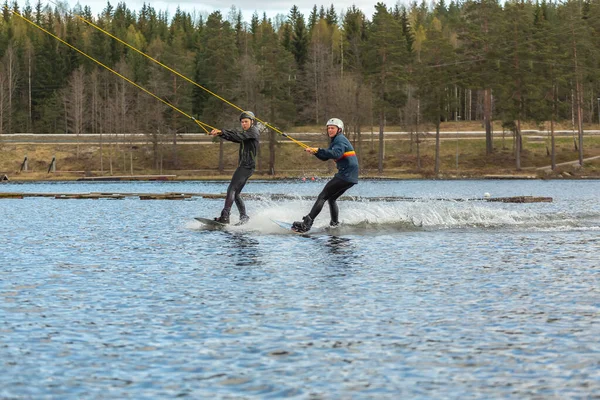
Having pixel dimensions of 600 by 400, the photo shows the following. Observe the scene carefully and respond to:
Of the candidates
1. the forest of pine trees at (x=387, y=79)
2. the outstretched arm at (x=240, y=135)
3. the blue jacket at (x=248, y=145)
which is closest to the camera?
the outstretched arm at (x=240, y=135)

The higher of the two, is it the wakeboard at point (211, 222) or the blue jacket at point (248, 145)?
the blue jacket at point (248, 145)

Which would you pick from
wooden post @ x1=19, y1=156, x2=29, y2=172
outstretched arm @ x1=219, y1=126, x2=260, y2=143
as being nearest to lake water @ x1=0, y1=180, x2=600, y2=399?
outstretched arm @ x1=219, y1=126, x2=260, y2=143

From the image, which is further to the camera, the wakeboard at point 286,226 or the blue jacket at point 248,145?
the blue jacket at point 248,145

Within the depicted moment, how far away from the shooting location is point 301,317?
1238cm

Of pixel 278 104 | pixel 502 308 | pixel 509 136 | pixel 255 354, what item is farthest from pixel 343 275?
pixel 509 136

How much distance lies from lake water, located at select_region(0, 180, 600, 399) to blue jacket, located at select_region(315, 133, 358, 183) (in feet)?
5.68

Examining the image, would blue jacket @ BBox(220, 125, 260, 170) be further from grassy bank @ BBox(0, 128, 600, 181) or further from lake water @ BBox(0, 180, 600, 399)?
grassy bank @ BBox(0, 128, 600, 181)

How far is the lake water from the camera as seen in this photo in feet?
29.9

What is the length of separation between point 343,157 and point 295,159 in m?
81.1

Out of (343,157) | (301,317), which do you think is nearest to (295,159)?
(343,157)

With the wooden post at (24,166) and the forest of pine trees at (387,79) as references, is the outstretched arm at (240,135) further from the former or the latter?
the wooden post at (24,166)

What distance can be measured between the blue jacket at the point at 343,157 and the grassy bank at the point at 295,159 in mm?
64864

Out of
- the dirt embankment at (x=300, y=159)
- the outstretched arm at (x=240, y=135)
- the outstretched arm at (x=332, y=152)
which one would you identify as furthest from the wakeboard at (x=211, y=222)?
the dirt embankment at (x=300, y=159)

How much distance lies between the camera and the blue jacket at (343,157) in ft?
76.4
